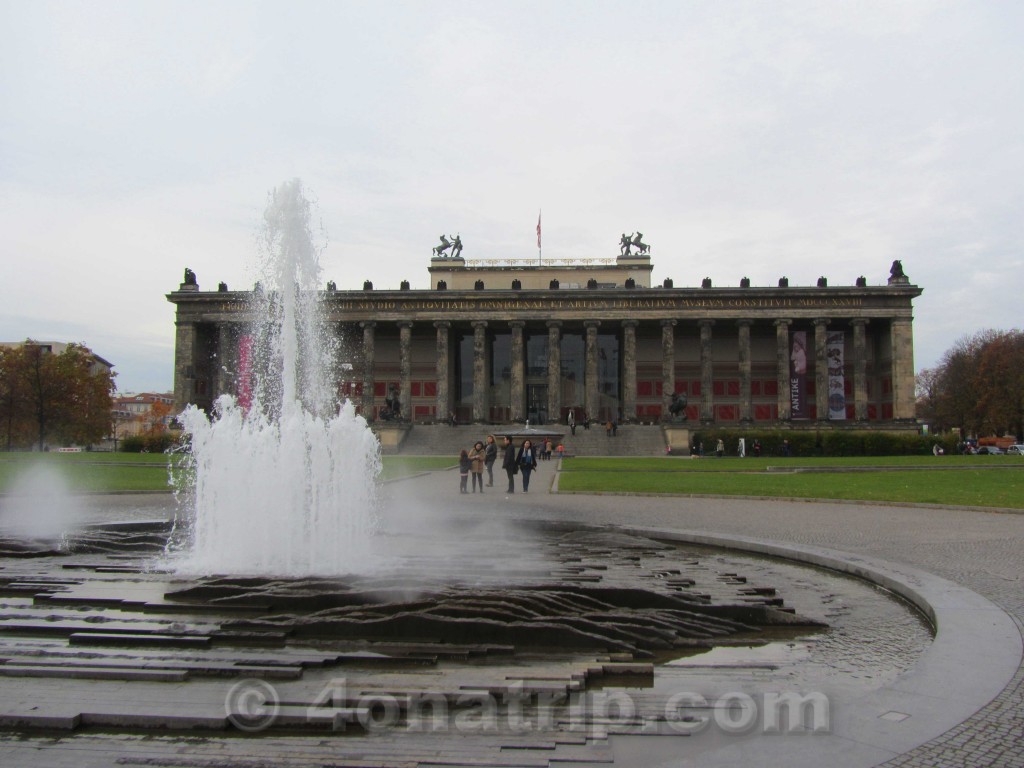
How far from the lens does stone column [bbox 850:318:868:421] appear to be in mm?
67938

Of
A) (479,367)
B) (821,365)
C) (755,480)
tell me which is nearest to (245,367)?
(479,367)

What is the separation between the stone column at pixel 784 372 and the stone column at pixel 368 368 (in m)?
34.0

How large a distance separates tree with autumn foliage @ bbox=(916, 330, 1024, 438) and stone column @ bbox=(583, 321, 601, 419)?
122 ft

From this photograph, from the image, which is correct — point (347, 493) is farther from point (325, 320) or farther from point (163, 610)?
point (325, 320)

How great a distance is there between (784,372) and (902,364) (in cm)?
927

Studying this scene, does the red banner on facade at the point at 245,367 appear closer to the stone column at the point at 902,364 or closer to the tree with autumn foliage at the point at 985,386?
the stone column at the point at 902,364

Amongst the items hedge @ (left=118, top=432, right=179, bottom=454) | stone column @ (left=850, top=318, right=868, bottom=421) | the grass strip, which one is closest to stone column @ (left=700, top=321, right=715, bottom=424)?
stone column @ (left=850, top=318, right=868, bottom=421)

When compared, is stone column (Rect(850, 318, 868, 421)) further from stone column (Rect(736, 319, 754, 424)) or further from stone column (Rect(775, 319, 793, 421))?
stone column (Rect(736, 319, 754, 424))

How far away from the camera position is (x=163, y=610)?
29.4ft

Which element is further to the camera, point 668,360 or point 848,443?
point 668,360

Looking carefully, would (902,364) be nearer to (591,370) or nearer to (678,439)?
(678,439)

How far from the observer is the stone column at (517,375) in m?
69.8

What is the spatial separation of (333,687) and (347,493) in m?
6.86

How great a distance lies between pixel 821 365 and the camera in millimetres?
68938
